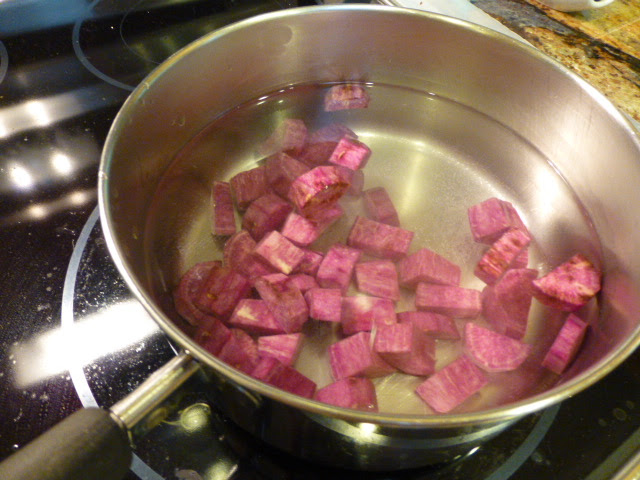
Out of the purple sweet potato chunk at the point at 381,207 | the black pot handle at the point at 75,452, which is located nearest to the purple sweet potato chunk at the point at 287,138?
the purple sweet potato chunk at the point at 381,207

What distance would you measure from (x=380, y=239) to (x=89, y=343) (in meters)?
0.65

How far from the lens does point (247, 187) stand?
1262 mm

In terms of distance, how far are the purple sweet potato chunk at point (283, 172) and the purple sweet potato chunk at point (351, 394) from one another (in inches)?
20.9

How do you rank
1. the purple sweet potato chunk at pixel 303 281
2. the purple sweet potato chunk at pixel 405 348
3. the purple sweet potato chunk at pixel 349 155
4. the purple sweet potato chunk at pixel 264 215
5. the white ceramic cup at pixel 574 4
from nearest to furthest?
the purple sweet potato chunk at pixel 405 348
the purple sweet potato chunk at pixel 303 281
the purple sweet potato chunk at pixel 264 215
the purple sweet potato chunk at pixel 349 155
the white ceramic cup at pixel 574 4

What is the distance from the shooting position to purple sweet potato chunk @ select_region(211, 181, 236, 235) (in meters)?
1.21

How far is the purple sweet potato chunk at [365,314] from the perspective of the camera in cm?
105

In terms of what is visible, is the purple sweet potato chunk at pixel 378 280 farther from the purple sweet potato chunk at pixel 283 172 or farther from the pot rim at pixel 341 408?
the pot rim at pixel 341 408

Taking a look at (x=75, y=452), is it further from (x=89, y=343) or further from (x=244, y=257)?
(x=244, y=257)

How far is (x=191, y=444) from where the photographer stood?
88 cm

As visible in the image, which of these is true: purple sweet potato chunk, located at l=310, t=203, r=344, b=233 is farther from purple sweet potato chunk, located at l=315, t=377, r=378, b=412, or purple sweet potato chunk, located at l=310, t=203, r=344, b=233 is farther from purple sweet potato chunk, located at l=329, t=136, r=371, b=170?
purple sweet potato chunk, located at l=315, t=377, r=378, b=412

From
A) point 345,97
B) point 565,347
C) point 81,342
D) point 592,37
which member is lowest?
point 81,342

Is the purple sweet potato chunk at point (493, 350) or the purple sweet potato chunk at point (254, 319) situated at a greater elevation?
the purple sweet potato chunk at point (493, 350)

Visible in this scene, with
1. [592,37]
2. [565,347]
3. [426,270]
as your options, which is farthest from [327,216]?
[592,37]

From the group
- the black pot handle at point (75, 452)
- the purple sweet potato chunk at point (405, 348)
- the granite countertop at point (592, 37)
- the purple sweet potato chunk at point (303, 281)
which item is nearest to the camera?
the black pot handle at point (75, 452)
